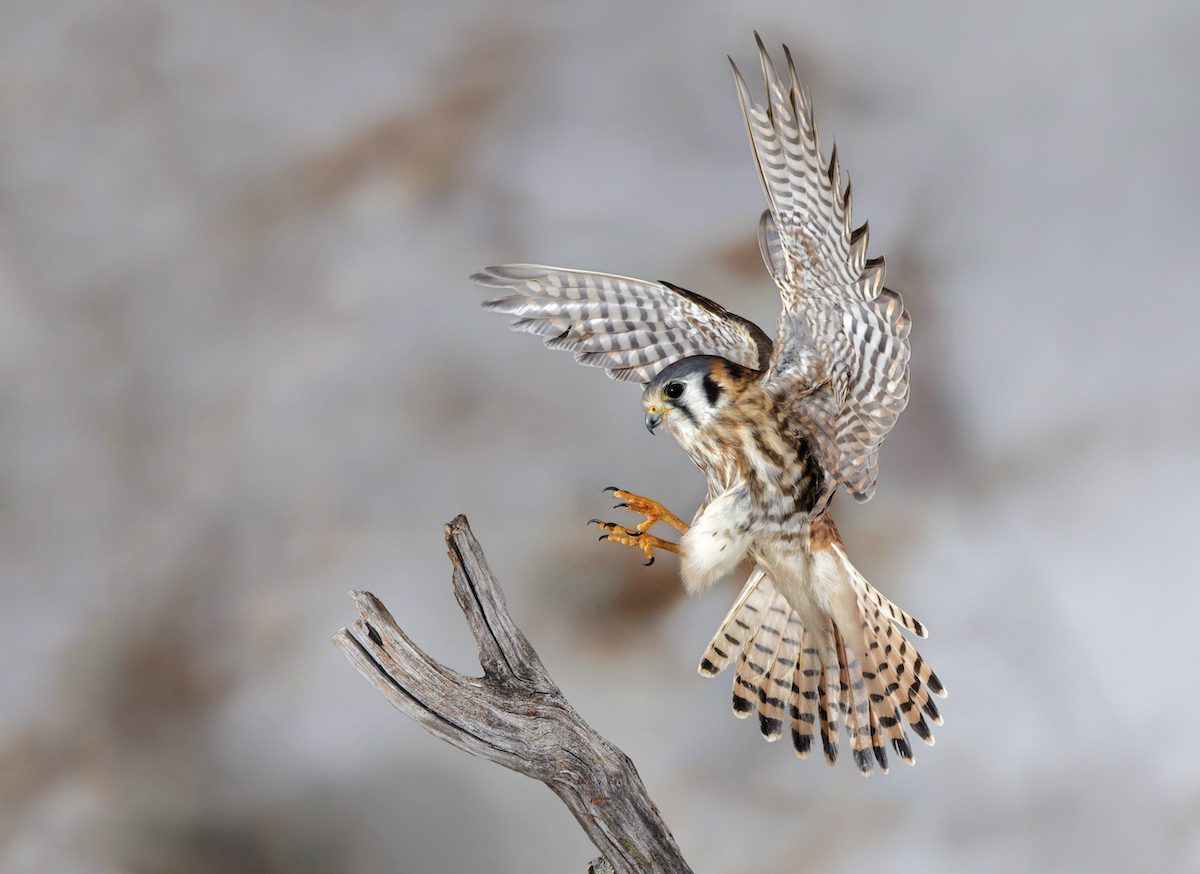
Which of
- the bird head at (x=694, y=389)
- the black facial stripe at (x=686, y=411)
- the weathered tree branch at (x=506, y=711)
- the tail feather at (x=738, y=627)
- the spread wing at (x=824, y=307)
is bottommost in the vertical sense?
the weathered tree branch at (x=506, y=711)

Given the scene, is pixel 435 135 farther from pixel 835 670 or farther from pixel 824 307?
pixel 835 670

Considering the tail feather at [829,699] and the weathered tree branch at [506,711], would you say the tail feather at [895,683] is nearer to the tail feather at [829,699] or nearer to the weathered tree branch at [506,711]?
the tail feather at [829,699]

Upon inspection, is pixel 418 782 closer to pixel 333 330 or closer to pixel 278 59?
pixel 333 330

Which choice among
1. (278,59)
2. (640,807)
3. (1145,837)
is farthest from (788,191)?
(1145,837)

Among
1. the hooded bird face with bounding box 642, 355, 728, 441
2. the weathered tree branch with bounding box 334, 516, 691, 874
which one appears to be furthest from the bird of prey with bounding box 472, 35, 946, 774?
the weathered tree branch with bounding box 334, 516, 691, 874

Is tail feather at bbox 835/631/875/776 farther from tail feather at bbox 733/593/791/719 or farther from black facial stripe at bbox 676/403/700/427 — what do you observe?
black facial stripe at bbox 676/403/700/427

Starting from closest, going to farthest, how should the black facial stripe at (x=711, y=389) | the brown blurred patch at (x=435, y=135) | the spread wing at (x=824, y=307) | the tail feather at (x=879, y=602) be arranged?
the spread wing at (x=824, y=307) → the black facial stripe at (x=711, y=389) → the tail feather at (x=879, y=602) → the brown blurred patch at (x=435, y=135)

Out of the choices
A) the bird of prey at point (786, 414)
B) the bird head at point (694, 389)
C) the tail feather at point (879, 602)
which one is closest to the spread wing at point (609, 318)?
the bird of prey at point (786, 414)
